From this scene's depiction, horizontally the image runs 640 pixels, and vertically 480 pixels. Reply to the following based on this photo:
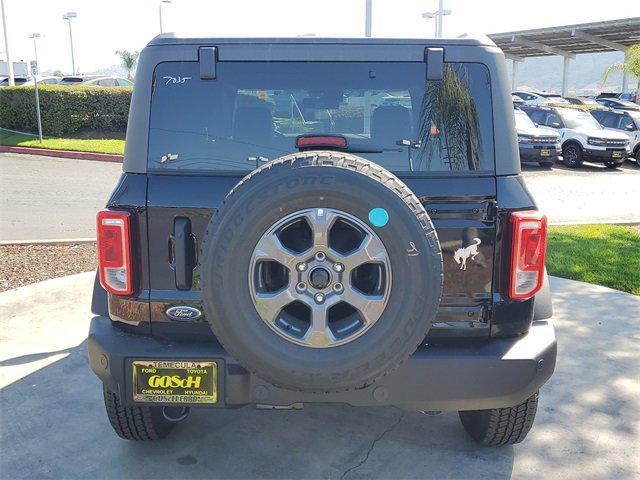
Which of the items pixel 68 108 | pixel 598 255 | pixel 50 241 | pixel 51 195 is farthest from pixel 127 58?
pixel 598 255

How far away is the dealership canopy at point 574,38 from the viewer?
49156mm

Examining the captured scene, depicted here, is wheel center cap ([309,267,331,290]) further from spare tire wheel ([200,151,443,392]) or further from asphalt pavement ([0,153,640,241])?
asphalt pavement ([0,153,640,241])

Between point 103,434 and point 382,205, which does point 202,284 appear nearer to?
point 382,205

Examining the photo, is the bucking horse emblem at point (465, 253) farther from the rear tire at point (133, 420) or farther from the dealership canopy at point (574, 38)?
the dealership canopy at point (574, 38)

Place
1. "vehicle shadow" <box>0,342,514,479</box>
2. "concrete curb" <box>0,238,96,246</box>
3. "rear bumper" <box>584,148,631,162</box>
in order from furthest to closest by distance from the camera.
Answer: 1. "rear bumper" <box>584,148,631,162</box>
2. "concrete curb" <box>0,238,96,246</box>
3. "vehicle shadow" <box>0,342,514,479</box>

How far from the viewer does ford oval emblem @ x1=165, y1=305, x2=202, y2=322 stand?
113 inches

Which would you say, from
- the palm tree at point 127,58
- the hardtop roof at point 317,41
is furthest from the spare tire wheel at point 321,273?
the palm tree at point 127,58

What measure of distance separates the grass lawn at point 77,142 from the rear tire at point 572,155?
39.7ft

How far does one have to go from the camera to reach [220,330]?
8.39 ft

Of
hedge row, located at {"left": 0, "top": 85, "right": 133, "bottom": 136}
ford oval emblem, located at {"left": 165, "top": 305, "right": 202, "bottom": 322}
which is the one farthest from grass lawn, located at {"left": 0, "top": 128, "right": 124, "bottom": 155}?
ford oval emblem, located at {"left": 165, "top": 305, "right": 202, "bottom": 322}

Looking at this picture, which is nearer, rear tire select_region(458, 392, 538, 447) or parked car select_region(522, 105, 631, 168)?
rear tire select_region(458, 392, 538, 447)

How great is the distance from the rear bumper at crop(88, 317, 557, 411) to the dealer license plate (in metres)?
0.03

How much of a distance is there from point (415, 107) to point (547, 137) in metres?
15.9

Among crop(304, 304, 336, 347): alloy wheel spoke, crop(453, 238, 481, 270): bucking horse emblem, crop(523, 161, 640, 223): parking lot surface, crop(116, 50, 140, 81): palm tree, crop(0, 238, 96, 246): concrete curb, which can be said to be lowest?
crop(523, 161, 640, 223): parking lot surface
